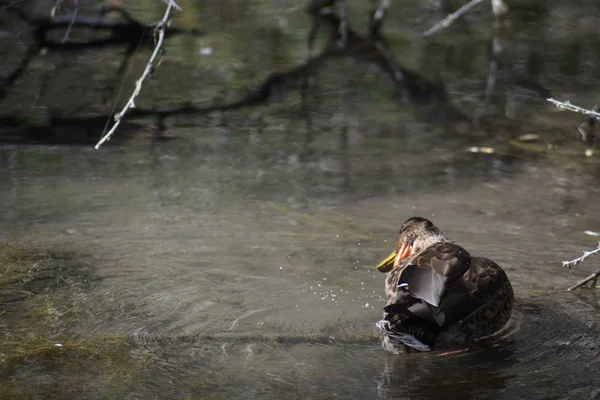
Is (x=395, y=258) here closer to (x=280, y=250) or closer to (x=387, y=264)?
(x=387, y=264)

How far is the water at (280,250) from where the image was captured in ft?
14.3

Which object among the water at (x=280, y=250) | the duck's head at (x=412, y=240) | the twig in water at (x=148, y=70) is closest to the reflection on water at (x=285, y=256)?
the water at (x=280, y=250)

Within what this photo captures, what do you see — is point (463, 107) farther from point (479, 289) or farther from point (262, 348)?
point (262, 348)

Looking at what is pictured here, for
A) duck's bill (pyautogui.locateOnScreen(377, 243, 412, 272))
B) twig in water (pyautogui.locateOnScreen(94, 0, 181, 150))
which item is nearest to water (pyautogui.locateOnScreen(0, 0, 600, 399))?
duck's bill (pyautogui.locateOnScreen(377, 243, 412, 272))

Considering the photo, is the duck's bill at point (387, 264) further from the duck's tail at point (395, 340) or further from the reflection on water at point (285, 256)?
the duck's tail at point (395, 340)

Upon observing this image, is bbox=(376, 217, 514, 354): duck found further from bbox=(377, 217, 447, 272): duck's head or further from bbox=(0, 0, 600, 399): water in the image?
bbox=(377, 217, 447, 272): duck's head

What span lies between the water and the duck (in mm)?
100

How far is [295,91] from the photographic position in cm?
1019

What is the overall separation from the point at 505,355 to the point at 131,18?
30.2ft

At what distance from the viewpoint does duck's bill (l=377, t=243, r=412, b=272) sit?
221 inches

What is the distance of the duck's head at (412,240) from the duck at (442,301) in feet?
1.09

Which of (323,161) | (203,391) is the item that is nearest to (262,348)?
(203,391)

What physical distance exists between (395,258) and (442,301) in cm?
96

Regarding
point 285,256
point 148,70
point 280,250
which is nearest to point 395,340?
point 285,256
